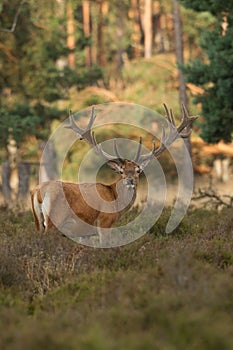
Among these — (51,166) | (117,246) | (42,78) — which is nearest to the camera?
(117,246)

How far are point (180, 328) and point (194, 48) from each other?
45.2 meters

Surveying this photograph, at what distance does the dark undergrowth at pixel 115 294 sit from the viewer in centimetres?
572

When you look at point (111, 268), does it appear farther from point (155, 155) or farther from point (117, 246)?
point (155, 155)

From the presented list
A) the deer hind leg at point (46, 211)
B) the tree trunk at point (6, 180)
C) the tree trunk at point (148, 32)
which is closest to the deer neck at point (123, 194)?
the deer hind leg at point (46, 211)

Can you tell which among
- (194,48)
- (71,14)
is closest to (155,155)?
(71,14)

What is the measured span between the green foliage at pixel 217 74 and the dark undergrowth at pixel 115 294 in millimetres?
6665

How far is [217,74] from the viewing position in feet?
57.6

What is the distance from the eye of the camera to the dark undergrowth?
5723mm

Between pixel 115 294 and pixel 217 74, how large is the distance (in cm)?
1115

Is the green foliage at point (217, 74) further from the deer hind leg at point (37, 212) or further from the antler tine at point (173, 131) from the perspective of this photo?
the deer hind leg at point (37, 212)

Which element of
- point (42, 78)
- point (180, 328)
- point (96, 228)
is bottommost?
point (42, 78)

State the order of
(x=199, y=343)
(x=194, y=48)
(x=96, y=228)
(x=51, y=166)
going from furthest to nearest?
(x=194, y=48) < (x=51, y=166) < (x=96, y=228) < (x=199, y=343)

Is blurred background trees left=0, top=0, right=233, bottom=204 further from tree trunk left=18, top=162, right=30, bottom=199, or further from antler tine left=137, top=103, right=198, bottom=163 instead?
antler tine left=137, top=103, right=198, bottom=163

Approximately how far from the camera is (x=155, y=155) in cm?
1240
